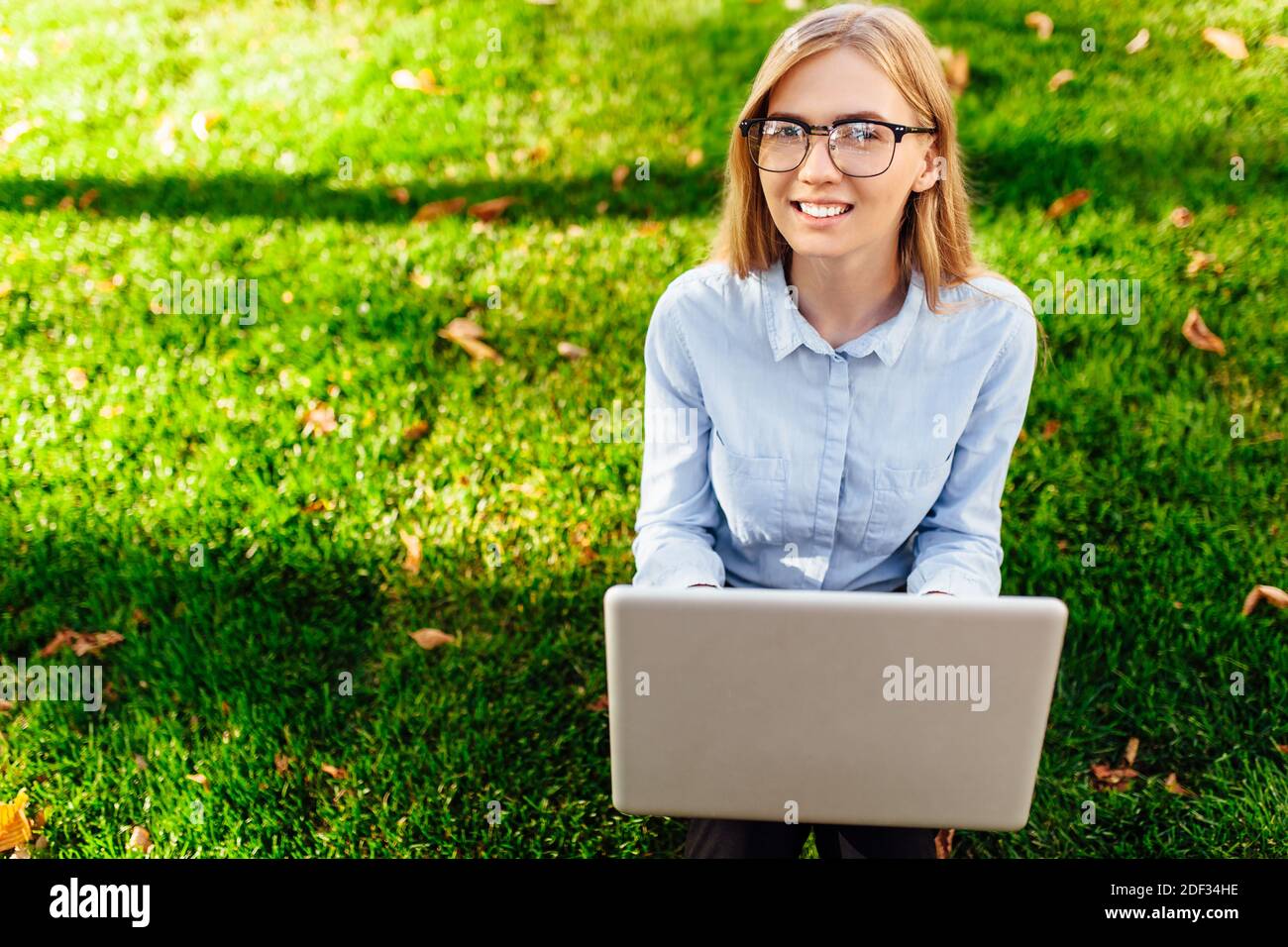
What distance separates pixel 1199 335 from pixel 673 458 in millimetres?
2562

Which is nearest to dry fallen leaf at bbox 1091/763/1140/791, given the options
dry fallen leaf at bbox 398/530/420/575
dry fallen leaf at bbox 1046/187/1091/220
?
dry fallen leaf at bbox 398/530/420/575

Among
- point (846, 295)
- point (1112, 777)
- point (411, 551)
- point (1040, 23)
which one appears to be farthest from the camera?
point (1040, 23)

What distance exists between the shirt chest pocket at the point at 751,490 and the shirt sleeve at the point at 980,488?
31 cm

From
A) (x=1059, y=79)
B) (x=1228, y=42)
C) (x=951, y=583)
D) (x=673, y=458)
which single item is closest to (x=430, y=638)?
(x=673, y=458)

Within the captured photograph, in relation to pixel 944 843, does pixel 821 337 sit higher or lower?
higher

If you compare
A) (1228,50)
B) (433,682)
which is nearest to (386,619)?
(433,682)

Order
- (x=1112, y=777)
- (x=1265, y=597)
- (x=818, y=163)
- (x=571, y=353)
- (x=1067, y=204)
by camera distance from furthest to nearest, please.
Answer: (x=1067, y=204) → (x=571, y=353) → (x=1265, y=597) → (x=1112, y=777) → (x=818, y=163)

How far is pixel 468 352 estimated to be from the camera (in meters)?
3.98

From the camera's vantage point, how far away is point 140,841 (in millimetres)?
2674

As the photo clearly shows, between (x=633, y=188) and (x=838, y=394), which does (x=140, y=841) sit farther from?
(x=633, y=188)

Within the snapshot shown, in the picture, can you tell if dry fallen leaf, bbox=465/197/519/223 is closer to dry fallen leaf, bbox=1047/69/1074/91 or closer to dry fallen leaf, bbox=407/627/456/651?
dry fallen leaf, bbox=407/627/456/651

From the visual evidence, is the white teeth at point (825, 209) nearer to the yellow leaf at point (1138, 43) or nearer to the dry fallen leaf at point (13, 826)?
the dry fallen leaf at point (13, 826)
